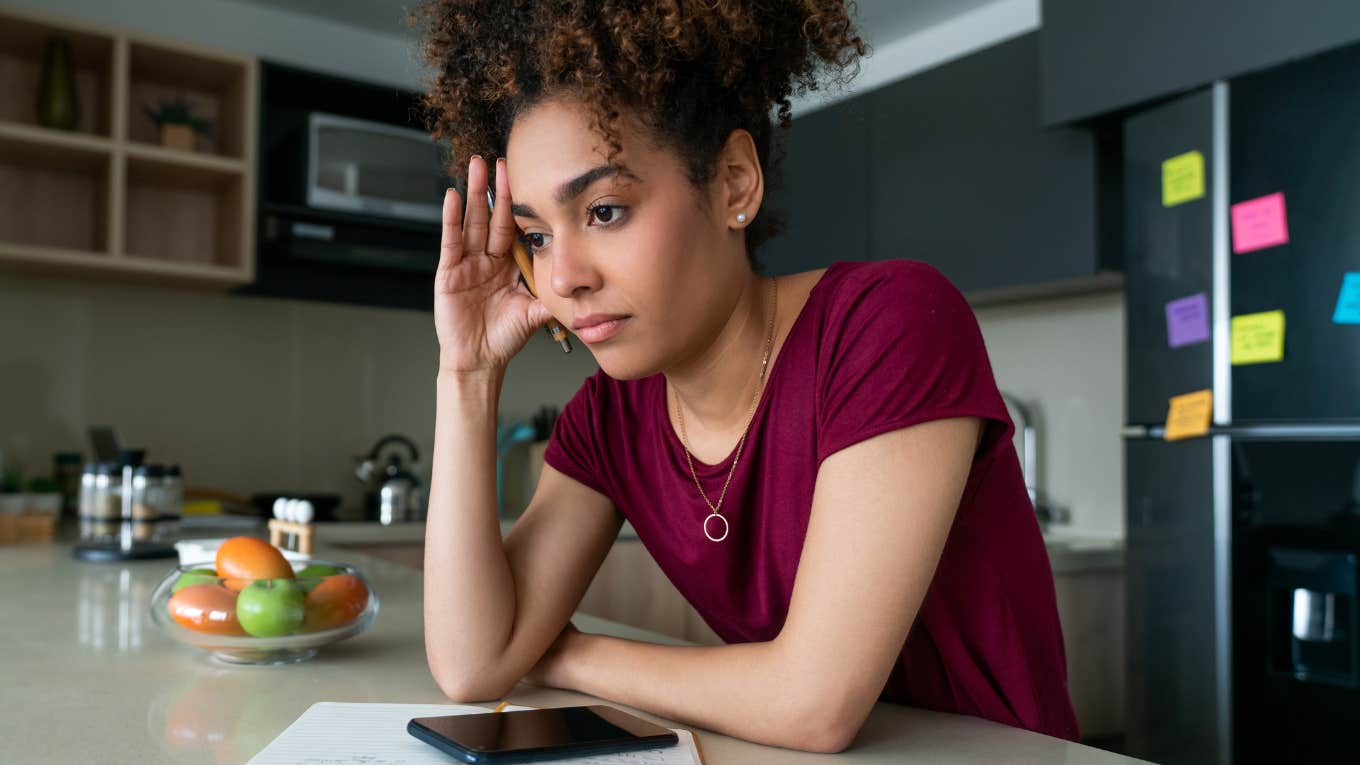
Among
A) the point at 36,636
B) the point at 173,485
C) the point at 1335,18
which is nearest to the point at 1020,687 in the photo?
the point at 36,636

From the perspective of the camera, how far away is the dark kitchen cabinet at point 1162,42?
2.09 m

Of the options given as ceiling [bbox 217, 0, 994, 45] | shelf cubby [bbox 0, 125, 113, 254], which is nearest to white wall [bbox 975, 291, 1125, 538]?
ceiling [bbox 217, 0, 994, 45]

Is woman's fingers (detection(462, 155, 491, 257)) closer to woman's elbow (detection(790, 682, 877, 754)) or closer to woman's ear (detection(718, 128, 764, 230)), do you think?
woman's ear (detection(718, 128, 764, 230))

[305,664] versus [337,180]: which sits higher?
[337,180]

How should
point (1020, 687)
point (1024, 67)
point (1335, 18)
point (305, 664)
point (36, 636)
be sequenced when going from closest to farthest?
point (1020, 687)
point (305, 664)
point (36, 636)
point (1335, 18)
point (1024, 67)

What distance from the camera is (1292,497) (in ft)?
6.81

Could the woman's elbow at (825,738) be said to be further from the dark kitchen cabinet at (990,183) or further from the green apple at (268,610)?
the dark kitchen cabinet at (990,183)

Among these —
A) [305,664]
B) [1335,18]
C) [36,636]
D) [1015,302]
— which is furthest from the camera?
[1015,302]

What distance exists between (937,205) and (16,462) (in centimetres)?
278

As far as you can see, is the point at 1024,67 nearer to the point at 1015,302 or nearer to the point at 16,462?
the point at 1015,302

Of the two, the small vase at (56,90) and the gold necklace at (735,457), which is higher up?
the small vase at (56,90)

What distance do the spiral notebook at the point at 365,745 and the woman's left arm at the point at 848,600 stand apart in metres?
0.06

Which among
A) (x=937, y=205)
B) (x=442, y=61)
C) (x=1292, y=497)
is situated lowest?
(x=1292, y=497)

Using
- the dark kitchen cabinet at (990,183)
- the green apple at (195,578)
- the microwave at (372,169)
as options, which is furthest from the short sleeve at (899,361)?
the microwave at (372,169)
